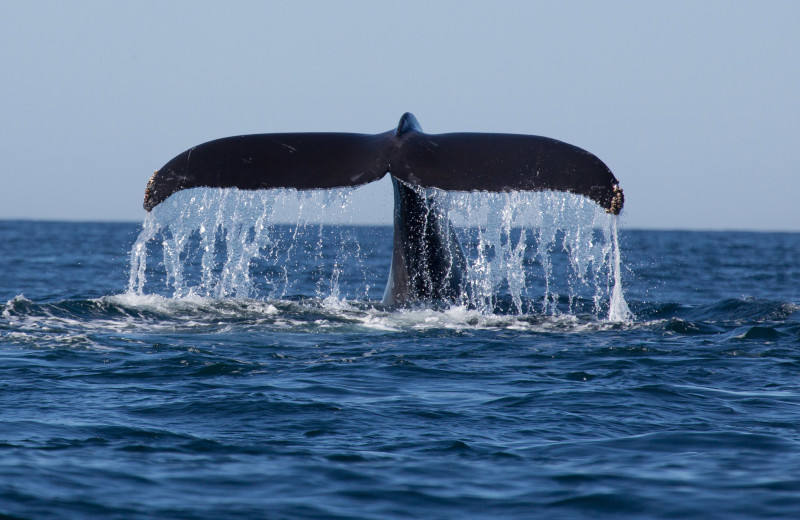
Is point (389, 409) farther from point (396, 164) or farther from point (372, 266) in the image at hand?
point (372, 266)

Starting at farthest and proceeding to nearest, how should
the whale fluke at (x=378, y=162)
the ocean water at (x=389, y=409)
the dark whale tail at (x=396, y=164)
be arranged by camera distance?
1. the whale fluke at (x=378, y=162)
2. the dark whale tail at (x=396, y=164)
3. the ocean water at (x=389, y=409)

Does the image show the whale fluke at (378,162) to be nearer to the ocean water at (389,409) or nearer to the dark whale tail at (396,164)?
the dark whale tail at (396,164)

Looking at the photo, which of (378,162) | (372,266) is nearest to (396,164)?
(378,162)

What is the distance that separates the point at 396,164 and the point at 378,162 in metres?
0.16

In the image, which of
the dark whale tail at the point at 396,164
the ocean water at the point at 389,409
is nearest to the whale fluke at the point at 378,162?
the dark whale tail at the point at 396,164

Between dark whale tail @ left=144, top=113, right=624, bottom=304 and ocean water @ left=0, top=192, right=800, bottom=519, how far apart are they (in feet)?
1.18

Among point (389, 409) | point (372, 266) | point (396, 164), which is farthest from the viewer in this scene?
point (372, 266)

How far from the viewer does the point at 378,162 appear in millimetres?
8383

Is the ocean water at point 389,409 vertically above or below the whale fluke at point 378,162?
below

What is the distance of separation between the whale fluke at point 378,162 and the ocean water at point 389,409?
356mm

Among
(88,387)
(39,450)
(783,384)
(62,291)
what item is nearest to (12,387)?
(88,387)

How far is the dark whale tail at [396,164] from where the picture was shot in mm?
7715

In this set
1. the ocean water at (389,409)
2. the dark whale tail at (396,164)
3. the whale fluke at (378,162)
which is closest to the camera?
the ocean water at (389,409)

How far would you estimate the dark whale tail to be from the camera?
7715 mm
